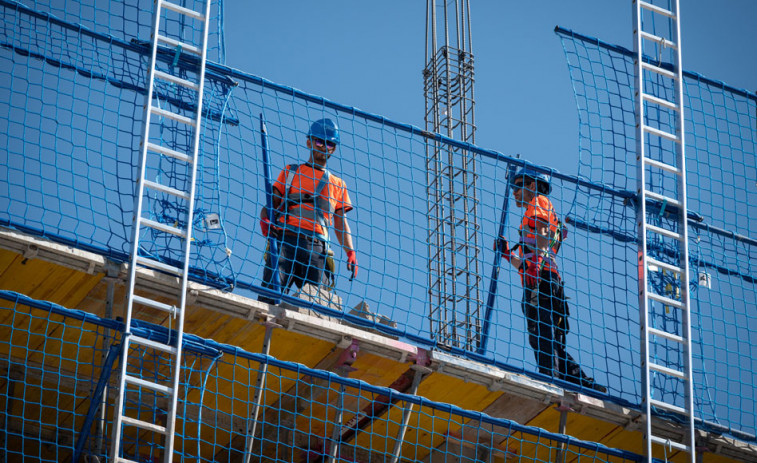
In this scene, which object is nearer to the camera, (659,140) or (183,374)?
(183,374)

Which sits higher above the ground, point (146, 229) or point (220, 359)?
point (146, 229)

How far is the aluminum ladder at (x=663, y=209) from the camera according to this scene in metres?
9.67

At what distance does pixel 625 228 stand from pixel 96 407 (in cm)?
499

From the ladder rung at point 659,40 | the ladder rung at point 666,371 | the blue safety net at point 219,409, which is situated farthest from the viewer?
the ladder rung at point 659,40

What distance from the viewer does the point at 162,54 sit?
9.60m

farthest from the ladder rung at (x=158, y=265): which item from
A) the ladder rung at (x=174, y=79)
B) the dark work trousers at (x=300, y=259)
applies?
the dark work trousers at (x=300, y=259)

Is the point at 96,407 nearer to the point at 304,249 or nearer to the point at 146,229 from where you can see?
the point at 146,229

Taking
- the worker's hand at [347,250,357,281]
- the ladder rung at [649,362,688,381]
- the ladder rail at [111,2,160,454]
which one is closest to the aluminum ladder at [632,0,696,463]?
the ladder rung at [649,362,688,381]

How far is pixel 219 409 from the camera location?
33.6 feet

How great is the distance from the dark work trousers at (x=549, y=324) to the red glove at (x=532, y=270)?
0.06m

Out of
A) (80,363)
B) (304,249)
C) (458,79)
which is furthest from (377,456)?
(458,79)

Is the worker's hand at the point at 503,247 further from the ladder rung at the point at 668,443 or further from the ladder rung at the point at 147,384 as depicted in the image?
the ladder rung at the point at 147,384

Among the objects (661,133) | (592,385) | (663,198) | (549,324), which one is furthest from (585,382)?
(661,133)

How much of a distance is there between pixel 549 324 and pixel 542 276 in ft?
1.69
